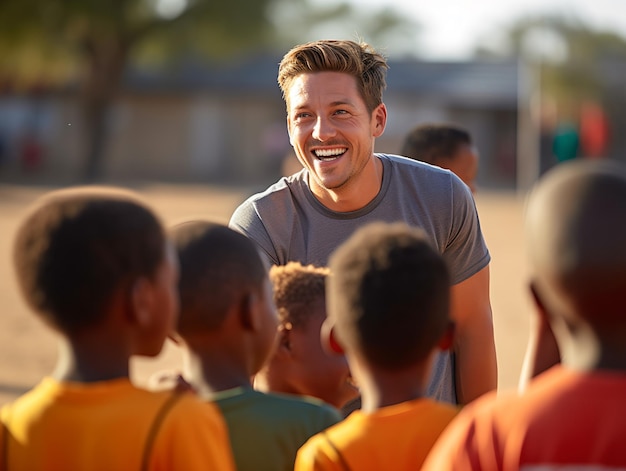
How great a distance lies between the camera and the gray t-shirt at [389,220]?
387 centimetres

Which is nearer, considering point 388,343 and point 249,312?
point 388,343

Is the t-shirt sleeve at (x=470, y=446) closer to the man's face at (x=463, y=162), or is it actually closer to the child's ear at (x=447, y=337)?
the child's ear at (x=447, y=337)

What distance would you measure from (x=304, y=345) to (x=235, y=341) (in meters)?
0.62

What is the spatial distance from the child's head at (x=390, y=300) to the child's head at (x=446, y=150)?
3005mm

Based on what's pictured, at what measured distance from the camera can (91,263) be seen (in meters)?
2.32

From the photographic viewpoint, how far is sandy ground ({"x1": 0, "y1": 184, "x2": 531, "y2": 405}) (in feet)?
27.9

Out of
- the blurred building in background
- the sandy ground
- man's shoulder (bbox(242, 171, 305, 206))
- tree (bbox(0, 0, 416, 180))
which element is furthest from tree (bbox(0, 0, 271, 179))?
man's shoulder (bbox(242, 171, 305, 206))

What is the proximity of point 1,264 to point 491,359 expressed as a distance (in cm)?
1300

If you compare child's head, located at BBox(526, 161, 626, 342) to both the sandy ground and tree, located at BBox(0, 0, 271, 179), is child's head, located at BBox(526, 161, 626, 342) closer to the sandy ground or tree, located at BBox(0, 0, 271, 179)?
the sandy ground

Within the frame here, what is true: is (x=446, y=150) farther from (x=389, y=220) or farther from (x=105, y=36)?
(x=105, y=36)

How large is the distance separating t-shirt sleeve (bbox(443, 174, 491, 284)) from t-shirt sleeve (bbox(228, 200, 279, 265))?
0.63m

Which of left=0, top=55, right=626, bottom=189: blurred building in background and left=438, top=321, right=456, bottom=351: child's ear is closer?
left=438, top=321, right=456, bottom=351: child's ear

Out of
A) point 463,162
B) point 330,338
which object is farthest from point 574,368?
point 463,162

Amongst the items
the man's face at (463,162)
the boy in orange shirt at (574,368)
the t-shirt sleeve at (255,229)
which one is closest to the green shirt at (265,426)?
the boy in orange shirt at (574,368)
